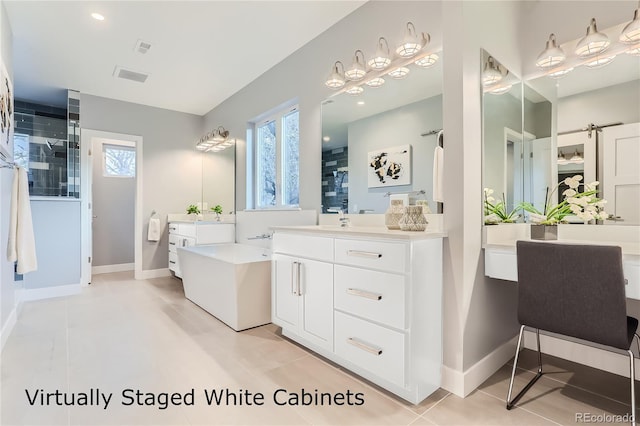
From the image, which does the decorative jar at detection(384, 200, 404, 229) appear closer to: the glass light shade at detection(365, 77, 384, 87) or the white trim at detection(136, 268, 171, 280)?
the glass light shade at detection(365, 77, 384, 87)

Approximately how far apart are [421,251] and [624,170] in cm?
130

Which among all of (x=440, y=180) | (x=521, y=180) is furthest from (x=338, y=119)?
(x=521, y=180)

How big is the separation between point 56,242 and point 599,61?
18.0 ft

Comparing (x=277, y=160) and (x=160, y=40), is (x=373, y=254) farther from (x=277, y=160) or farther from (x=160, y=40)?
(x=160, y=40)

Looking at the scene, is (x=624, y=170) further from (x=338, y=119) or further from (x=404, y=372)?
(x=338, y=119)

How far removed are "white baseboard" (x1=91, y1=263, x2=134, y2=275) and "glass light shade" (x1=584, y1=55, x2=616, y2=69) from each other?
652 cm

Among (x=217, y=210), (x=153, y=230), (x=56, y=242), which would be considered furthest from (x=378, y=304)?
(x=153, y=230)

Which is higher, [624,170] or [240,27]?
[240,27]

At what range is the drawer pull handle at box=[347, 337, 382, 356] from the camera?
1673mm

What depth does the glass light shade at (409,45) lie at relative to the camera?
2082 mm

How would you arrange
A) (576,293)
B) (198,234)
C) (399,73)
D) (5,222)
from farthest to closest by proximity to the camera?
(198,234), (5,222), (399,73), (576,293)

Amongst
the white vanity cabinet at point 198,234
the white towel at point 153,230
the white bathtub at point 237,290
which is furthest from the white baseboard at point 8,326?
the white towel at point 153,230

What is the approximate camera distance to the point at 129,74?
3.82m

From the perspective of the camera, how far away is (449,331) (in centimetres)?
179
